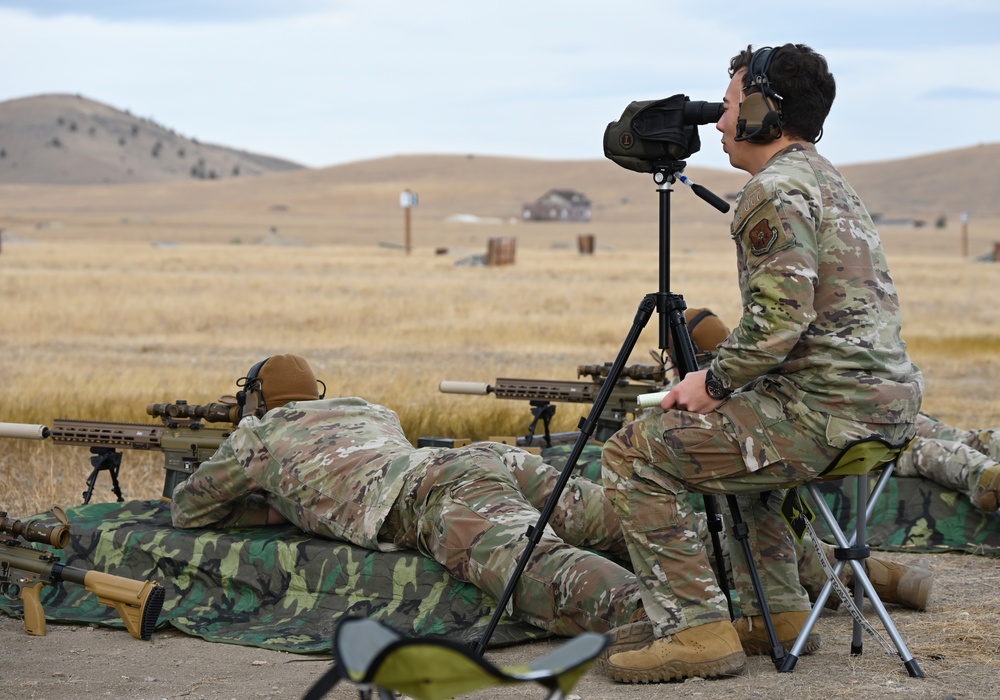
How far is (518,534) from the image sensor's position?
16.6 ft

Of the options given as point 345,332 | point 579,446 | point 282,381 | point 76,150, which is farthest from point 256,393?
point 76,150

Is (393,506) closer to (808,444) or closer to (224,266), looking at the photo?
(808,444)

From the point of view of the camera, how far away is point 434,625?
527 centimetres

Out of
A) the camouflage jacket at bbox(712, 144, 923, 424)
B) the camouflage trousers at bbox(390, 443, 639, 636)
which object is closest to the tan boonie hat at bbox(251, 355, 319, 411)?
the camouflage trousers at bbox(390, 443, 639, 636)

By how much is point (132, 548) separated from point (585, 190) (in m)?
104

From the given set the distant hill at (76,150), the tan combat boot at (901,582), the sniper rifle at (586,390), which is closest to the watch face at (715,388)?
the tan combat boot at (901,582)

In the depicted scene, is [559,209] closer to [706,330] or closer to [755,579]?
[706,330]

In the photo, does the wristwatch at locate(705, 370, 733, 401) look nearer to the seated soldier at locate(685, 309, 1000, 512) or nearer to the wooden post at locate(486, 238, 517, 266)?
the seated soldier at locate(685, 309, 1000, 512)

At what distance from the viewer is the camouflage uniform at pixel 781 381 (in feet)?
13.4

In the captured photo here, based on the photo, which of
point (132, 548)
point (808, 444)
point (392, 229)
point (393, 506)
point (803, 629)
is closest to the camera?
point (808, 444)

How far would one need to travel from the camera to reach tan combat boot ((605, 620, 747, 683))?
14.3 feet

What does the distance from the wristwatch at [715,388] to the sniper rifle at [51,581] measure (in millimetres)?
2428

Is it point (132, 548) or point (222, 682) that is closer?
point (222, 682)

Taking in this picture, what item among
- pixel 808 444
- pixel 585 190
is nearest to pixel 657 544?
pixel 808 444
